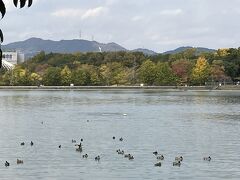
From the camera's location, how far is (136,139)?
23000 millimetres

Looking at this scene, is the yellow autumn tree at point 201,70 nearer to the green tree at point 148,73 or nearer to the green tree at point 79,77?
the green tree at point 148,73

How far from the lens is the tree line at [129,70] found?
9981 cm

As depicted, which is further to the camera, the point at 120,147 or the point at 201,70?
the point at 201,70

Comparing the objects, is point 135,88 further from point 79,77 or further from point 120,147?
point 120,147

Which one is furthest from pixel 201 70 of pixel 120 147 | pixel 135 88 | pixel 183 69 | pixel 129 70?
pixel 120 147

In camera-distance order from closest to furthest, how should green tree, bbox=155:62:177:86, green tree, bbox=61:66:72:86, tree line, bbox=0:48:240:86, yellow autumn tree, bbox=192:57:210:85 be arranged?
yellow autumn tree, bbox=192:57:210:85 < green tree, bbox=155:62:177:86 < tree line, bbox=0:48:240:86 < green tree, bbox=61:66:72:86

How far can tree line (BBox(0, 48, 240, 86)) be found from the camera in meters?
99.8

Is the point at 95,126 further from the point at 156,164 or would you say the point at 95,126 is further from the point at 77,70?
the point at 77,70

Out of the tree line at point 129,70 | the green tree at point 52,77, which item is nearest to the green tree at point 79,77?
the tree line at point 129,70

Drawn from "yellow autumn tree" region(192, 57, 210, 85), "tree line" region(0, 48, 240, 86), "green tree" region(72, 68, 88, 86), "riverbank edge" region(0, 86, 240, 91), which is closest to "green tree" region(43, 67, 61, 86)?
"tree line" region(0, 48, 240, 86)

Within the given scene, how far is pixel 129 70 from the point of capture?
354ft

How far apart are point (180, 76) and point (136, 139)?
264 feet

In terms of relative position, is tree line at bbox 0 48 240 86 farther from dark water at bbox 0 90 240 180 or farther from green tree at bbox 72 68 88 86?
dark water at bbox 0 90 240 180

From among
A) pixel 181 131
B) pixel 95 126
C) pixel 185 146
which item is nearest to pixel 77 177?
pixel 185 146
